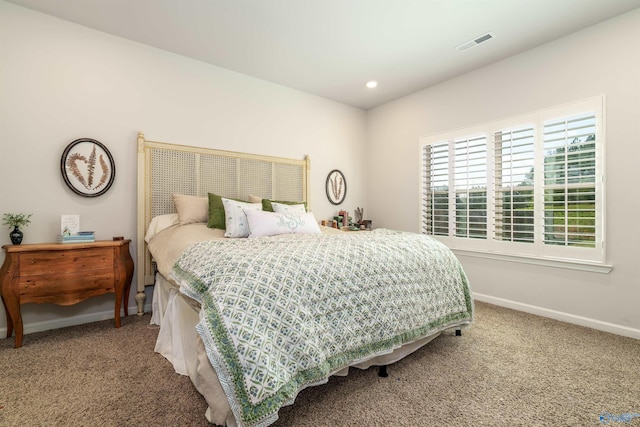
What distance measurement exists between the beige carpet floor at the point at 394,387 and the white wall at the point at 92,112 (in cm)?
93

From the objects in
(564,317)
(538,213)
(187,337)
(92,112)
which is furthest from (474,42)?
(92,112)

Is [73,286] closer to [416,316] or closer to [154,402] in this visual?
[154,402]

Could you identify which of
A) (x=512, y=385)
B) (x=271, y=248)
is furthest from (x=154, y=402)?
(x=512, y=385)

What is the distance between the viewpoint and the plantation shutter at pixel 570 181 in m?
2.65

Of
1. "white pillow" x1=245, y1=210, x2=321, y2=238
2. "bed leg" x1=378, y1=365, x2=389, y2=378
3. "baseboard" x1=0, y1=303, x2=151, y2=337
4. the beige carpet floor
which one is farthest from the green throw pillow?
"bed leg" x1=378, y1=365, x2=389, y2=378

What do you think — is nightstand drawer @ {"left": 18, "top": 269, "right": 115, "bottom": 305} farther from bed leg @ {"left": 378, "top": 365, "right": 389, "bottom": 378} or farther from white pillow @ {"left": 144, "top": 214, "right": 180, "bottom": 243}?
bed leg @ {"left": 378, "top": 365, "right": 389, "bottom": 378}

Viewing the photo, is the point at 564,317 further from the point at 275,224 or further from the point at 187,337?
the point at 187,337

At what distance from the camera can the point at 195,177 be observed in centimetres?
326

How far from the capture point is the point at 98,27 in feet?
8.95

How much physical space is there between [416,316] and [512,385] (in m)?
0.64

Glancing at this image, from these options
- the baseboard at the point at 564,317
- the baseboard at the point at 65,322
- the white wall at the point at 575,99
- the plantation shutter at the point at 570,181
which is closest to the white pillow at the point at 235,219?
the baseboard at the point at 65,322

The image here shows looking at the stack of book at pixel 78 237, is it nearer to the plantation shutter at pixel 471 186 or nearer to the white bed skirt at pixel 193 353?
the white bed skirt at pixel 193 353

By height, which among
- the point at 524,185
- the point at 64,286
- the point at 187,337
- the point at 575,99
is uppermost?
the point at 575,99

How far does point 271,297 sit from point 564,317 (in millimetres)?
2995
